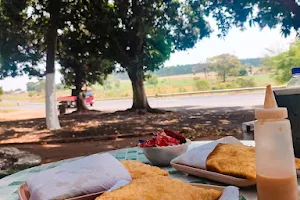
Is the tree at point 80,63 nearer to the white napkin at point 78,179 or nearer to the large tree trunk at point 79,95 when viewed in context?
the large tree trunk at point 79,95

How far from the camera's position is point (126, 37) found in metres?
6.07

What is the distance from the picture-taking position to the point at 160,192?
35cm

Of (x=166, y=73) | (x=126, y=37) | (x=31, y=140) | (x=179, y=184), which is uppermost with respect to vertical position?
(x=126, y=37)

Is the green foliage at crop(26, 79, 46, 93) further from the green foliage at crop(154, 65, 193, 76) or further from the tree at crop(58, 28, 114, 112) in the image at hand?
the green foliage at crop(154, 65, 193, 76)

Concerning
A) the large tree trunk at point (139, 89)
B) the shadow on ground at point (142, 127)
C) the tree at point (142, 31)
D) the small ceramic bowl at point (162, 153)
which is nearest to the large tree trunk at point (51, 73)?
the shadow on ground at point (142, 127)

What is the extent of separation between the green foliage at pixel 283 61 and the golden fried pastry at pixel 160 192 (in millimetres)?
7213

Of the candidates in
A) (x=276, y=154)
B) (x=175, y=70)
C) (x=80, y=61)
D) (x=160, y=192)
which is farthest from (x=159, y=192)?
(x=175, y=70)

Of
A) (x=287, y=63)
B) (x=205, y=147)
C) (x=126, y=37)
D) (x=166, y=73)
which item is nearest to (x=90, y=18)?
(x=126, y=37)

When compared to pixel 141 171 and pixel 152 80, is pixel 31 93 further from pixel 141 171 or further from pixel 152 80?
pixel 141 171

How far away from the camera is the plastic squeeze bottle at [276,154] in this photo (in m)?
0.32

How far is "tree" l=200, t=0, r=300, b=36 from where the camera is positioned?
4.21 m

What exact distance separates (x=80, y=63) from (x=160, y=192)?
6918 millimetres

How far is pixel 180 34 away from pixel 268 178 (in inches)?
239

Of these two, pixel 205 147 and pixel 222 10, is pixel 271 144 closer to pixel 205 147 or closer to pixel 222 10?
pixel 205 147
